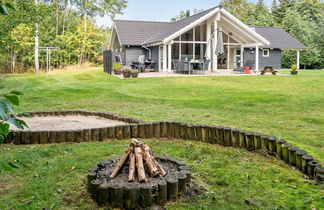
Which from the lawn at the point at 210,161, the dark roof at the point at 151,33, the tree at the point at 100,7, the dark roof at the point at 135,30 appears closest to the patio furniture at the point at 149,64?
the dark roof at the point at 151,33

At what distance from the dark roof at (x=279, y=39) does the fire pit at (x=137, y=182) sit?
83.3 feet

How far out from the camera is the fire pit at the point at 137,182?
306cm

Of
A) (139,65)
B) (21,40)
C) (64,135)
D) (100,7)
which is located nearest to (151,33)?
(139,65)

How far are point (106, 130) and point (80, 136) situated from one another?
1.33 feet

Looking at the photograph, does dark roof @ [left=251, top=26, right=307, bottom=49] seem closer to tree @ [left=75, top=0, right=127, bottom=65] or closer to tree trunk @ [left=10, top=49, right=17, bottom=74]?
tree @ [left=75, top=0, right=127, bottom=65]

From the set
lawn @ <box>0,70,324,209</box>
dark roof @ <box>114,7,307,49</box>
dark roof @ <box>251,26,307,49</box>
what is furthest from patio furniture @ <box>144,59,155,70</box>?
lawn @ <box>0,70,324,209</box>

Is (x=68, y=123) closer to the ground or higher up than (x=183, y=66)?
closer to the ground

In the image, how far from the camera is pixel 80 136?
Answer: 544 cm

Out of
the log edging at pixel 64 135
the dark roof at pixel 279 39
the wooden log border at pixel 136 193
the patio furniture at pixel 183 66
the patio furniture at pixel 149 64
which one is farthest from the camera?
the dark roof at pixel 279 39

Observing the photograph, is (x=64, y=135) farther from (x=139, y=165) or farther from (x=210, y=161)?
(x=139, y=165)

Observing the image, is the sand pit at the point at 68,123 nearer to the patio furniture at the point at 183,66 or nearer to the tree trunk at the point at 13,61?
the patio furniture at the point at 183,66

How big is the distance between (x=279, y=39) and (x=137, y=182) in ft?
91.1

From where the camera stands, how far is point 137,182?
3.20 meters

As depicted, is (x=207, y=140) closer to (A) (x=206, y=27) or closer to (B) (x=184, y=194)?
(B) (x=184, y=194)
